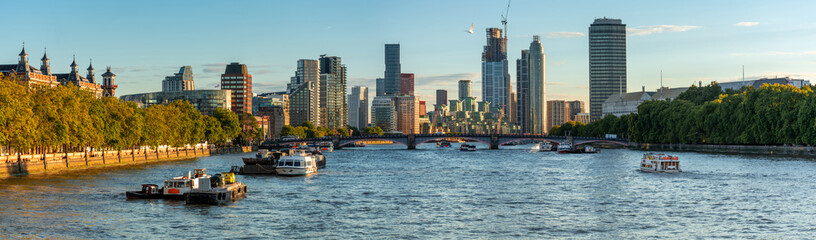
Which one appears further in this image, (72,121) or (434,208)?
(72,121)

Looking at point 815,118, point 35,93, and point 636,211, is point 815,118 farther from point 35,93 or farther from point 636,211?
point 35,93

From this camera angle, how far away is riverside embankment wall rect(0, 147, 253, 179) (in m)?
90.8

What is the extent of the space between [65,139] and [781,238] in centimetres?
7559

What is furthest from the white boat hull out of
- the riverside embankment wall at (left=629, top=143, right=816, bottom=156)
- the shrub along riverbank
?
the riverside embankment wall at (left=629, top=143, right=816, bottom=156)

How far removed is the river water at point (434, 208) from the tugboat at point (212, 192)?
107cm

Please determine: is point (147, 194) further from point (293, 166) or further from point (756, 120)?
point (756, 120)

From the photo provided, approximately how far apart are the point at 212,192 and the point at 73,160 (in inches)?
1916

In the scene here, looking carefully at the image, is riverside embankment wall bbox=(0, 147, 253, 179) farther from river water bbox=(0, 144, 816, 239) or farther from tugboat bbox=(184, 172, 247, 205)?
tugboat bbox=(184, 172, 247, 205)

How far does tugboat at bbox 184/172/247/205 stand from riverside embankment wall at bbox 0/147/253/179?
30.1 m

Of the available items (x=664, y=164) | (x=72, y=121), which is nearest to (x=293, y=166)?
(x=72, y=121)

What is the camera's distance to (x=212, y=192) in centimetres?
6462

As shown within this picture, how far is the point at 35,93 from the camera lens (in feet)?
333

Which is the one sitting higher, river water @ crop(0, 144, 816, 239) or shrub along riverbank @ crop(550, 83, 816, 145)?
shrub along riverbank @ crop(550, 83, 816, 145)

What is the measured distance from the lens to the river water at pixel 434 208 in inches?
2023
